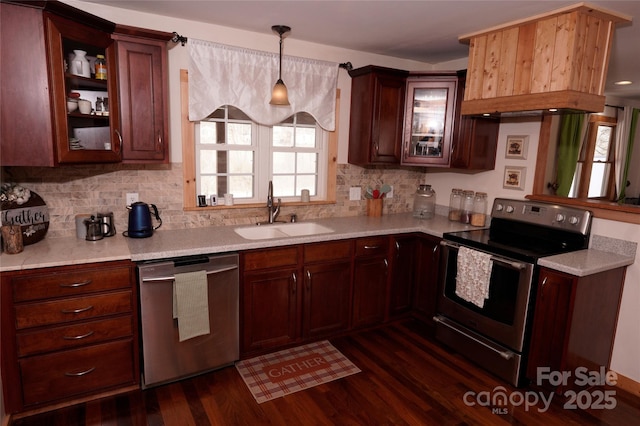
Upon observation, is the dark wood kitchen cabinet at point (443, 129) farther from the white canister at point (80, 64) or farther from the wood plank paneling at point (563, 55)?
the white canister at point (80, 64)

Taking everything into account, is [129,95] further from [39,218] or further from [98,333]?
[98,333]

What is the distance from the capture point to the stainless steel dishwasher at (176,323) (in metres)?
2.29

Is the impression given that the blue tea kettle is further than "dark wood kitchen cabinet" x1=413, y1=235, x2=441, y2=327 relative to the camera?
No

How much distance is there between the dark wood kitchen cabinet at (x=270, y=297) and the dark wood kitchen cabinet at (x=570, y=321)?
64.3 inches

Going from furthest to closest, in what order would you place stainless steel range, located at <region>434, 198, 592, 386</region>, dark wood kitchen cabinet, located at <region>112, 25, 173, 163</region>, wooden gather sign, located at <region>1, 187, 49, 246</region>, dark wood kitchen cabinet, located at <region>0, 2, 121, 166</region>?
stainless steel range, located at <region>434, 198, 592, 386</region> → dark wood kitchen cabinet, located at <region>112, 25, 173, 163</region> → wooden gather sign, located at <region>1, 187, 49, 246</region> → dark wood kitchen cabinet, located at <region>0, 2, 121, 166</region>

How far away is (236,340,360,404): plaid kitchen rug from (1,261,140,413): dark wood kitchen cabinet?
739mm

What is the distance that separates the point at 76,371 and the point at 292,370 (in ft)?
4.30

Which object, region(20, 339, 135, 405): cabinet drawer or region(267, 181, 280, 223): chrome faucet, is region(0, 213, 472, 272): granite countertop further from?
region(20, 339, 135, 405): cabinet drawer

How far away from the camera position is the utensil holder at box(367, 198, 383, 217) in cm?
372

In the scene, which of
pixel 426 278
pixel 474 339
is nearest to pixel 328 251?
pixel 426 278

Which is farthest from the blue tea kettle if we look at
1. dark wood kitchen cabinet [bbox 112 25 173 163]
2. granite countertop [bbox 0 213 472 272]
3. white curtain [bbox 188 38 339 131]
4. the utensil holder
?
the utensil holder

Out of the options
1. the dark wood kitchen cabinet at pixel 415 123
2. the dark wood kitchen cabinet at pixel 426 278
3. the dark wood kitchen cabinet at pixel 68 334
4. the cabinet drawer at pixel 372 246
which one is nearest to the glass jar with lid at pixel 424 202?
the dark wood kitchen cabinet at pixel 415 123

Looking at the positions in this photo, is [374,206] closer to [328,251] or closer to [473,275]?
[328,251]

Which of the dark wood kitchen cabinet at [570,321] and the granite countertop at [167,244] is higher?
the granite countertop at [167,244]
